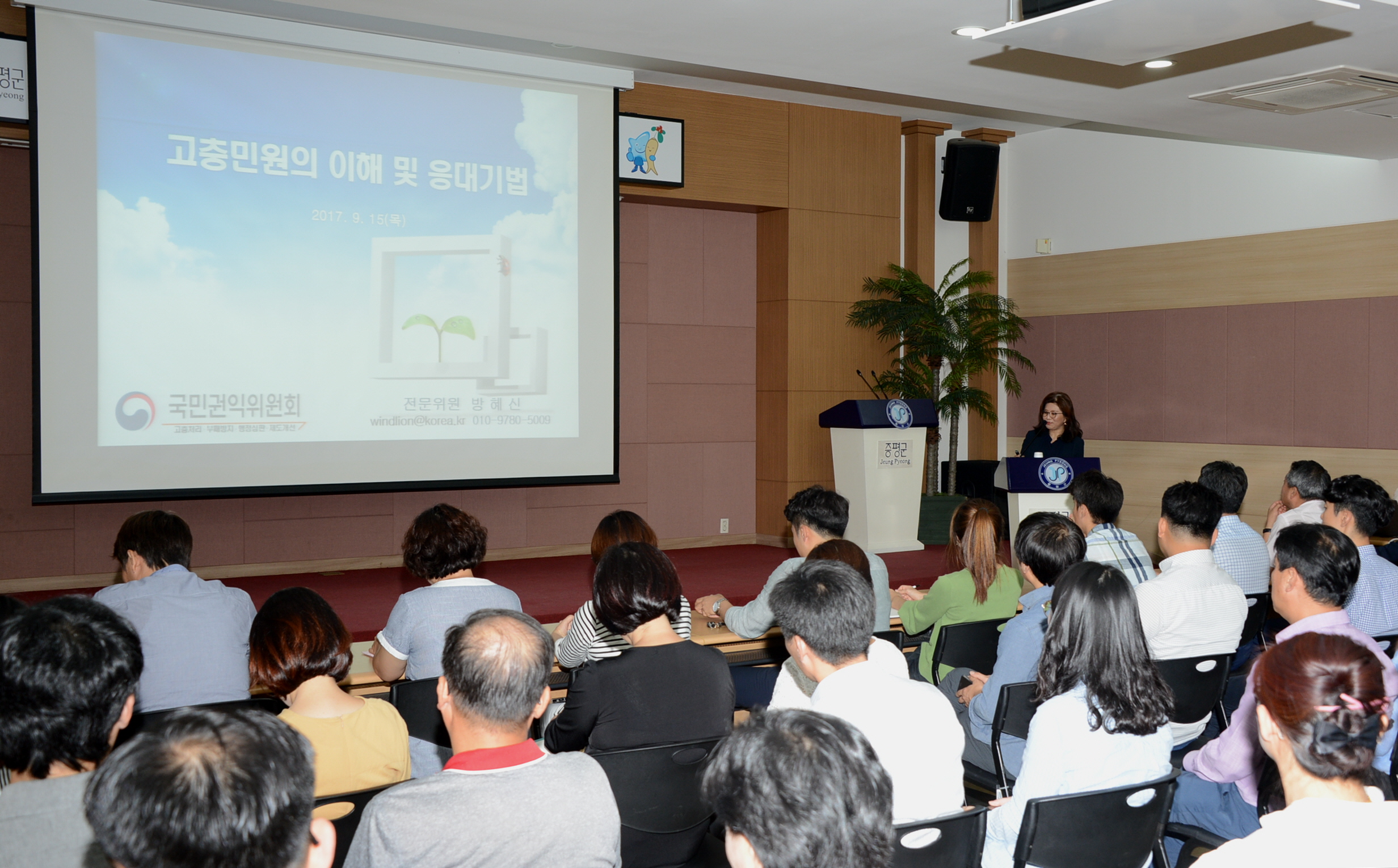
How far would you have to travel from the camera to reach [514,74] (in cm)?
699

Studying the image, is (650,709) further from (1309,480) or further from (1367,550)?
(1309,480)

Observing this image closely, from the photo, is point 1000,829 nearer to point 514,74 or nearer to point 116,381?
point 116,381

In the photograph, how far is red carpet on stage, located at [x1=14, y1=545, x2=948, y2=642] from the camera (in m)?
6.32

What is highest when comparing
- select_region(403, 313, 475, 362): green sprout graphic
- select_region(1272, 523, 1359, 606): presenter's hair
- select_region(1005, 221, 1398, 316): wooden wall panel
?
select_region(1005, 221, 1398, 316): wooden wall panel

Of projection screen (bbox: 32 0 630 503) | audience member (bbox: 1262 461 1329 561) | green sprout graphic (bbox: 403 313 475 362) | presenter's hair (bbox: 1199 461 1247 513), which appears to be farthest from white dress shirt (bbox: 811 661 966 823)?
green sprout graphic (bbox: 403 313 475 362)

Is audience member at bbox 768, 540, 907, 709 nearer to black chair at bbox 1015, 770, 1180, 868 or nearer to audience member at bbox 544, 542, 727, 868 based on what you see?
audience member at bbox 544, 542, 727, 868

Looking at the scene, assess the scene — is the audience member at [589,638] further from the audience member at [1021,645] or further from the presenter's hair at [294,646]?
the audience member at [1021,645]

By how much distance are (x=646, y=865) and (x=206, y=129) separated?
17.1 ft

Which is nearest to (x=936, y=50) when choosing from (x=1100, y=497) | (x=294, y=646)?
(x=1100, y=497)

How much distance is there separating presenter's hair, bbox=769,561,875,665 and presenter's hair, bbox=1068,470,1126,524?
2354 mm

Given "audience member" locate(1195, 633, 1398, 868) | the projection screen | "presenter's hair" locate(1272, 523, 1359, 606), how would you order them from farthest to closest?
1. the projection screen
2. "presenter's hair" locate(1272, 523, 1359, 606)
3. "audience member" locate(1195, 633, 1398, 868)

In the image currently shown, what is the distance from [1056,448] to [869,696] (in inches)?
228

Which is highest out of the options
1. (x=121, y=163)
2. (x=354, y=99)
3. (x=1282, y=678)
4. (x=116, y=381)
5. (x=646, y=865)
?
(x=354, y=99)

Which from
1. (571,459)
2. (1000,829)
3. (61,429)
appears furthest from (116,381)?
(1000,829)
